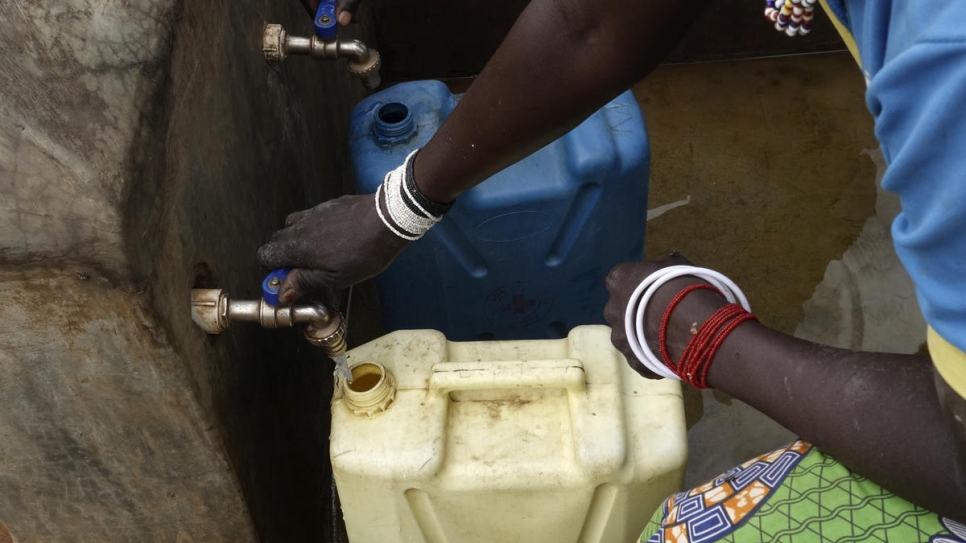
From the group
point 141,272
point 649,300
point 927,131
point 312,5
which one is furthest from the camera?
point 312,5

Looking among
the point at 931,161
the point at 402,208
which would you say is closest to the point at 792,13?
the point at 931,161

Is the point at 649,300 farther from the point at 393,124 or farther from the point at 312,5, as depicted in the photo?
the point at 312,5

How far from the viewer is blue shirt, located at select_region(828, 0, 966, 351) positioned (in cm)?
63

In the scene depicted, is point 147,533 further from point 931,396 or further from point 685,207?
point 685,207

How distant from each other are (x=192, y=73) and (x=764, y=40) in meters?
2.29

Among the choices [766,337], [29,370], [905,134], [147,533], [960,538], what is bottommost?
[147,533]

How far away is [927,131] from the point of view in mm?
657

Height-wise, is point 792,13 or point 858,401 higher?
point 792,13

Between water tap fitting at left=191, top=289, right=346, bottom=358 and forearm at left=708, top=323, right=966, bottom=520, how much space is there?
545 mm

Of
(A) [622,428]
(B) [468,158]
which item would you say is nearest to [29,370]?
(B) [468,158]

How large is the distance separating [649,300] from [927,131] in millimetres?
496

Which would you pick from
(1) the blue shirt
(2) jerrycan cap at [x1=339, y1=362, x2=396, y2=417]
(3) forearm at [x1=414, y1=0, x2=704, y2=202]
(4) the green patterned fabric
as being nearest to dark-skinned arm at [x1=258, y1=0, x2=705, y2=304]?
(3) forearm at [x1=414, y1=0, x2=704, y2=202]

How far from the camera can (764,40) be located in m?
2.92

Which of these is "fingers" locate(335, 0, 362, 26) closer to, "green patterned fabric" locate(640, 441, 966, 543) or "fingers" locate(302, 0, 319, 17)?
"fingers" locate(302, 0, 319, 17)
